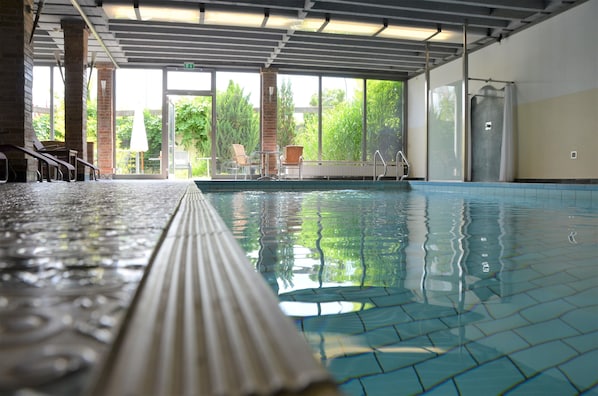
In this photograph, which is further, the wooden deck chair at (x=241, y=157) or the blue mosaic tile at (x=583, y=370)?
the wooden deck chair at (x=241, y=157)

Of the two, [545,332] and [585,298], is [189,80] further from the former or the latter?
[545,332]

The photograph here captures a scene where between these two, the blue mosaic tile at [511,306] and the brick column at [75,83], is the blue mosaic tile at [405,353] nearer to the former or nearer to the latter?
the blue mosaic tile at [511,306]

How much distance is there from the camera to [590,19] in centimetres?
779

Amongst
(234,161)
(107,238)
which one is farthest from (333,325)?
(234,161)

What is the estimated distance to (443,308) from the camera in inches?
52.6

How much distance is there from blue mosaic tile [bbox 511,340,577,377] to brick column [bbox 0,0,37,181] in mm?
6477

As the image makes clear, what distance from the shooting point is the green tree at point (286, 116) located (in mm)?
13008

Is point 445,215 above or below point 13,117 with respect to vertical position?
below

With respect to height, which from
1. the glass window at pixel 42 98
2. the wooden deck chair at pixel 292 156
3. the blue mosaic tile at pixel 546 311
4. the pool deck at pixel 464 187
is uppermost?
the glass window at pixel 42 98

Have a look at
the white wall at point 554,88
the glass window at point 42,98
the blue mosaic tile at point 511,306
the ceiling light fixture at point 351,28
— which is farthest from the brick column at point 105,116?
the blue mosaic tile at point 511,306

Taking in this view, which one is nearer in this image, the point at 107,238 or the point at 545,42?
the point at 107,238

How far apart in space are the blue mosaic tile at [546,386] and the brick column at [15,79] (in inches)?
257

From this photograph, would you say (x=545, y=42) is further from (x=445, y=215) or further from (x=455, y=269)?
(x=455, y=269)

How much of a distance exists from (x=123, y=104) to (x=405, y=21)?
728 cm
